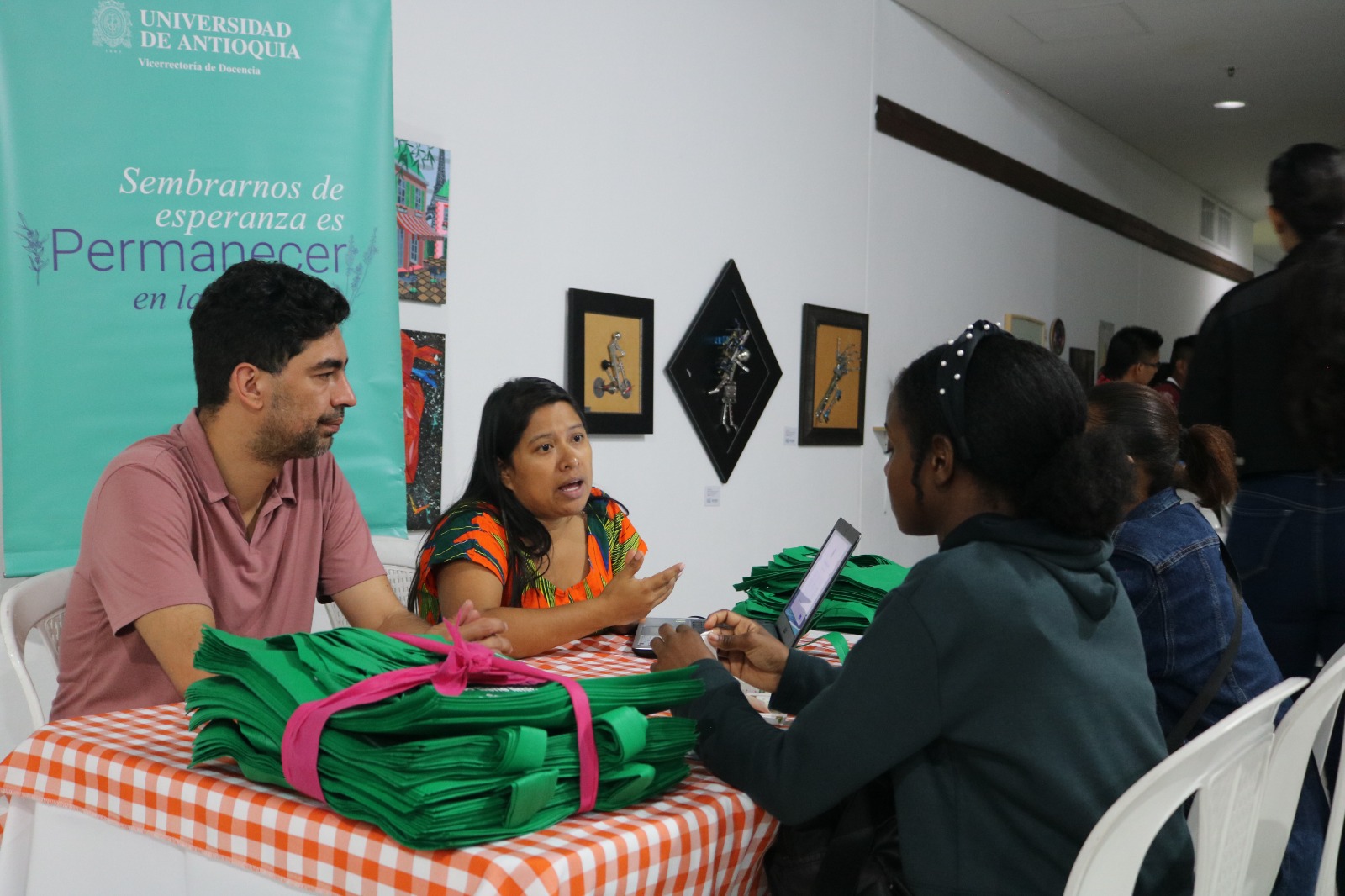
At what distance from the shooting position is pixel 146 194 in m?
2.49

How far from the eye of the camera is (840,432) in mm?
5398

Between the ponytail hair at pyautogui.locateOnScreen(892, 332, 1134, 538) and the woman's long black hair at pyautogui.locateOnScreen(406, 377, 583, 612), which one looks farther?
the woman's long black hair at pyautogui.locateOnScreen(406, 377, 583, 612)

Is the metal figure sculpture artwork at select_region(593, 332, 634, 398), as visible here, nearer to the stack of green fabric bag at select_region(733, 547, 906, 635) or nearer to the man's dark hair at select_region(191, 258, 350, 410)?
the stack of green fabric bag at select_region(733, 547, 906, 635)

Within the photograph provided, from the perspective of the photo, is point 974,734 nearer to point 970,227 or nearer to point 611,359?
point 611,359

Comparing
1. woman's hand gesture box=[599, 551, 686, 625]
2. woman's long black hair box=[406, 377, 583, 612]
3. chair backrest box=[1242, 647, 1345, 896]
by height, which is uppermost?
woman's long black hair box=[406, 377, 583, 612]

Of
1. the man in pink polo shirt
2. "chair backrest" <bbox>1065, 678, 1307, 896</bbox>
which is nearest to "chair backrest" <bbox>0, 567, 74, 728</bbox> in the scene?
the man in pink polo shirt

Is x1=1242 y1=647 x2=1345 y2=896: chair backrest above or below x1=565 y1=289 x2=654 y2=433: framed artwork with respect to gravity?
below

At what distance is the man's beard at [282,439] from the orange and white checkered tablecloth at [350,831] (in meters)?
0.64

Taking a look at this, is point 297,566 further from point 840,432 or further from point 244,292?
point 840,432

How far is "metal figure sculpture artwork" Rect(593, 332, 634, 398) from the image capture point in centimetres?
400

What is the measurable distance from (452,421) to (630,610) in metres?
1.65

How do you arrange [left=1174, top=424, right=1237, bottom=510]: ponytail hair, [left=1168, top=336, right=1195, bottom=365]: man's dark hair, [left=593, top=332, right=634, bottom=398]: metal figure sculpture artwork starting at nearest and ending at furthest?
[left=1174, top=424, right=1237, bottom=510]: ponytail hair
[left=593, top=332, right=634, bottom=398]: metal figure sculpture artwork
[left=1168, top=336, right=1195, bottom=365]: man's dark hair

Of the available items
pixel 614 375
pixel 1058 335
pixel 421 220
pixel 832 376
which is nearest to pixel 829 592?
pixel 421 220

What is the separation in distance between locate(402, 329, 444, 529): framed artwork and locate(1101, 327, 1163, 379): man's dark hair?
4380mm
